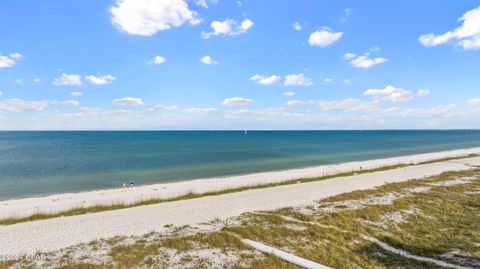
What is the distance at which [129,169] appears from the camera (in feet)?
129

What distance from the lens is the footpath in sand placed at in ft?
36.8

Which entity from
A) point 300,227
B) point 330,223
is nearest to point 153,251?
point 300,227

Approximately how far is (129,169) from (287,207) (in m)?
29.8

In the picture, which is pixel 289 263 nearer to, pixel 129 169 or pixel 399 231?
pixel 399 231

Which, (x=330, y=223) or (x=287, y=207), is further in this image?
(x=287, y=207)

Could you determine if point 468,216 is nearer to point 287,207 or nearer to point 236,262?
point 287,207

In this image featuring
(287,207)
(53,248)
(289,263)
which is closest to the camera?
(289,263)

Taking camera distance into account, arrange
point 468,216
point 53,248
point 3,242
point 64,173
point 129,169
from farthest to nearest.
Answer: point 129,169 → point 64,173 → point 468,216 → point 3,242 → point 53,248

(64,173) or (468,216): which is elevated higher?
(468,216)

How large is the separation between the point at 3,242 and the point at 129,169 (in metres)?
29.0

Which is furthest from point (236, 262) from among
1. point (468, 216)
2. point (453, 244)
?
point (468, 216)

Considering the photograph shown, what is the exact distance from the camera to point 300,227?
471 inches

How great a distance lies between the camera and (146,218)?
555 inches

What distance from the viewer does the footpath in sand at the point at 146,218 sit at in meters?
11.2
